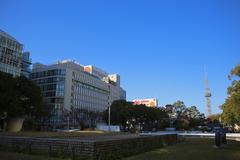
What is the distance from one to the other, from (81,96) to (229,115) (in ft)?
280

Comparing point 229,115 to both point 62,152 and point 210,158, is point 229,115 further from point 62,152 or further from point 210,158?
point 62,152

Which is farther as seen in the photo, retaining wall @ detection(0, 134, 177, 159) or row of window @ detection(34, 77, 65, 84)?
row of window @ detection(34, 77, 65, 84)

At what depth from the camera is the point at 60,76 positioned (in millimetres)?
104188

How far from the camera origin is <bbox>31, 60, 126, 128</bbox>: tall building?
96.4m

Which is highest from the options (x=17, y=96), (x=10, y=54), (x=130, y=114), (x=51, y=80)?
(x=10, y=54)

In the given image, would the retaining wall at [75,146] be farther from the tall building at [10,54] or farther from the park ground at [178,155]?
the tall building at [10,54]

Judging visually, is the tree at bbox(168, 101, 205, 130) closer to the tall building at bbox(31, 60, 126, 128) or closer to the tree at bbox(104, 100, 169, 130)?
the tree at bbox(104, 100, 169, 130)

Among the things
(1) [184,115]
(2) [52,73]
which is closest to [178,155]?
(1) [184,115]

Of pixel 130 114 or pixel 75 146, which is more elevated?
pixel 130 114

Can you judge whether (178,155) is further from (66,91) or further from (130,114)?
(66,91)

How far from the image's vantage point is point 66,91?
103438 mm

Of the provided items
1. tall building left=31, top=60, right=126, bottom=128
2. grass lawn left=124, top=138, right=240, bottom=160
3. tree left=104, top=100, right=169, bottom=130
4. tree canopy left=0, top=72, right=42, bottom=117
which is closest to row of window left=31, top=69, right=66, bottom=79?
tall building left=31, top=60, right=126, bottom=128

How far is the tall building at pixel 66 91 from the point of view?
96.4m

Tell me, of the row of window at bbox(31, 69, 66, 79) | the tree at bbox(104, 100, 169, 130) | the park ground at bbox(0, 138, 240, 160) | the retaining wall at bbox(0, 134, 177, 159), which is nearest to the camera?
the retaining wall at bbox(0, 134, 177, 159)
